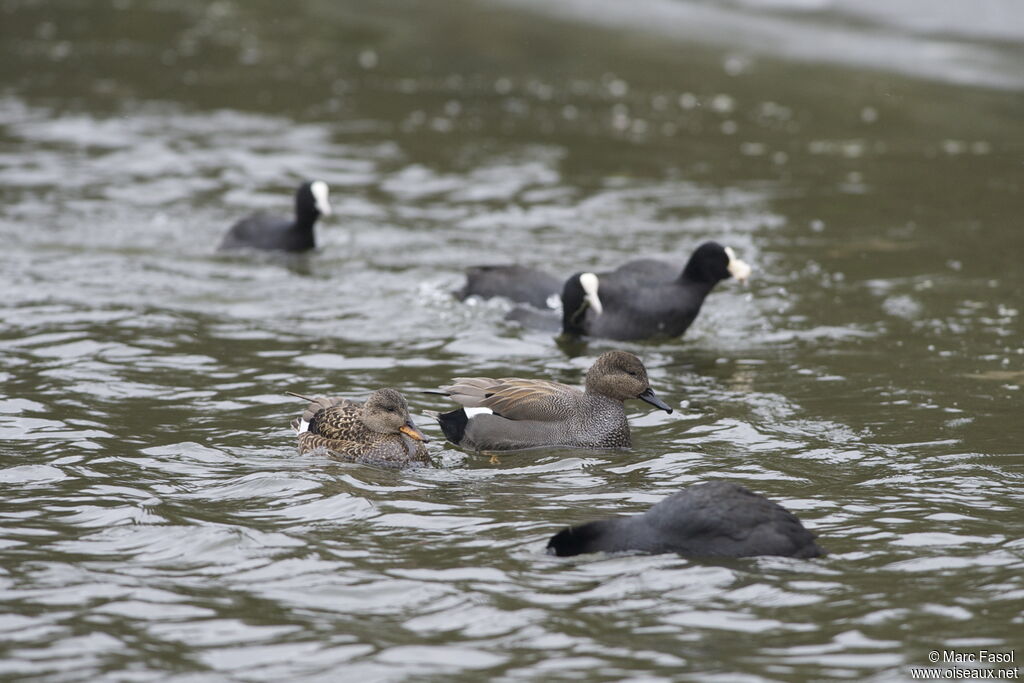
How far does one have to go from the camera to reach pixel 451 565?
773cm

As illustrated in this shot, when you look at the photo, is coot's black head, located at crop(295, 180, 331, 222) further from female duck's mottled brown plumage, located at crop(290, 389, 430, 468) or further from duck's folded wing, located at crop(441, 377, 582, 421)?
female duck's mottled brown plumage, located at crop(290, 389, 430, 468)

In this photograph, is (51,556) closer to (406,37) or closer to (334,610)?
(334,610)

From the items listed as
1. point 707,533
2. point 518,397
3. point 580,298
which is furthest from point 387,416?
point 580,298

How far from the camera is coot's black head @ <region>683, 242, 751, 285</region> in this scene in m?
13.6

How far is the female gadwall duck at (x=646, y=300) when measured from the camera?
531 inches

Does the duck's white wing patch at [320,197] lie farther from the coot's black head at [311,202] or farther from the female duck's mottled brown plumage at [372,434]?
the female duck's mottled brown plumage at [372,434]

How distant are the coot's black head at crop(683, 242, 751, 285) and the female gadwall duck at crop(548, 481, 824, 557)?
6.05 metres

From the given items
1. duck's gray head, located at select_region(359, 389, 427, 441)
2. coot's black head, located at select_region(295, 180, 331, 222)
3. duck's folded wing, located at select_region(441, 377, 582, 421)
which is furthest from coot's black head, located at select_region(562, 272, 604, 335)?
duck's gray head, located at select_region(359, 389, 427, 441)

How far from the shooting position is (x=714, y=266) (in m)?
13.6

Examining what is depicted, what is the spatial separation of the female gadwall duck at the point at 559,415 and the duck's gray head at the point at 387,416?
0.74 meters

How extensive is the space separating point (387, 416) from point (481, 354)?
11.3ft

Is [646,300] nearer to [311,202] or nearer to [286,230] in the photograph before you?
[311,202]

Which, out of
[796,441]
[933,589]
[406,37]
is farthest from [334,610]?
[406,37]

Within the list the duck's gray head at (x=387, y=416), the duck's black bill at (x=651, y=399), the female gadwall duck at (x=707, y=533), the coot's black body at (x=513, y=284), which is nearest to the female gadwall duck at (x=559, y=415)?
the duck's black bill at (x=651, y=399)
